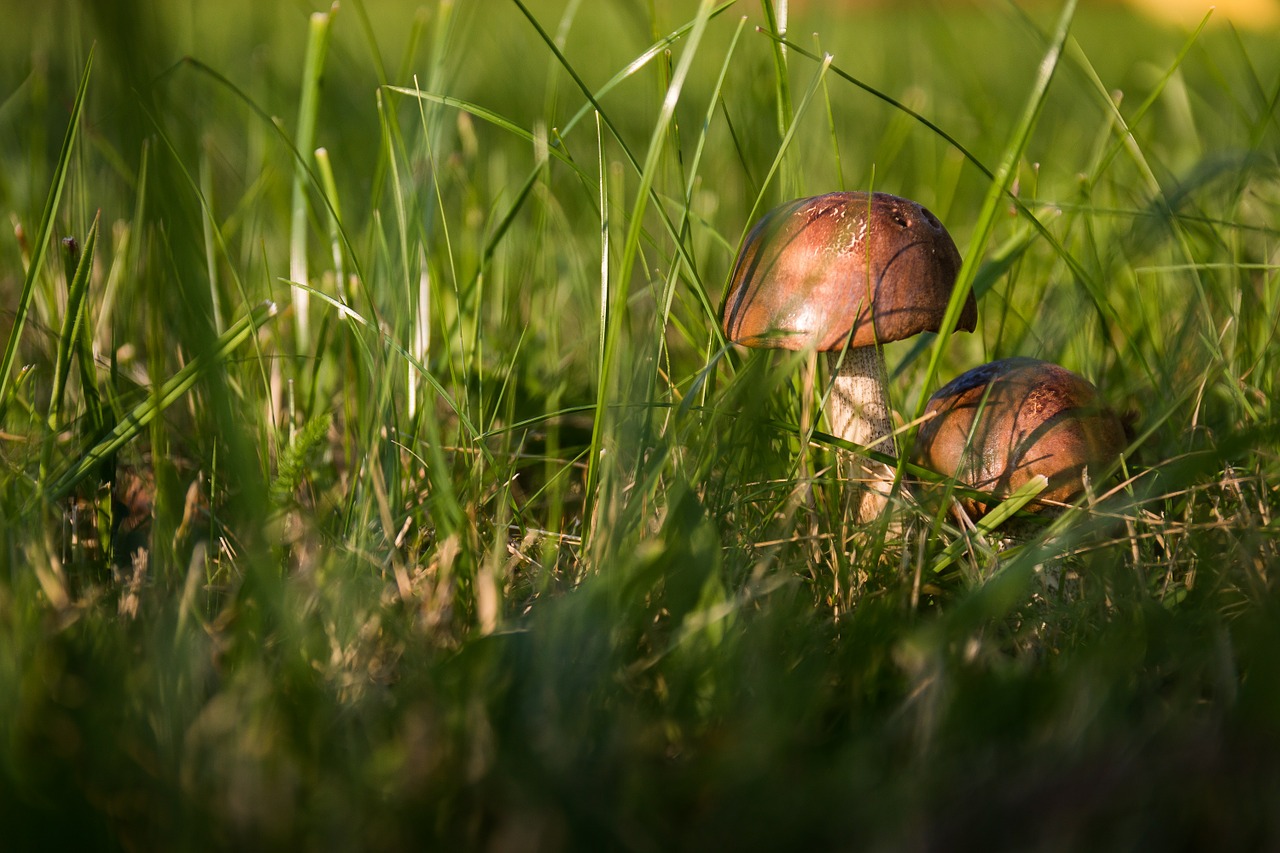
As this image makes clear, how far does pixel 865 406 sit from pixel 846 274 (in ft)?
1.10

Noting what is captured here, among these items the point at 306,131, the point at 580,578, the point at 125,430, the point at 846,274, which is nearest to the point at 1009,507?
the point at 846,274

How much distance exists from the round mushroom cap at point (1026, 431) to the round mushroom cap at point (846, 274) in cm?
17

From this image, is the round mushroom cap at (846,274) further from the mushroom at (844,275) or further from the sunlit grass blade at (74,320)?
the sunlit grass blade at (74,320)

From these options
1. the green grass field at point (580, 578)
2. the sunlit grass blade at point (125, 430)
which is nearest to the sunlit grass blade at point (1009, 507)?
the green grass field at point (580, 578)

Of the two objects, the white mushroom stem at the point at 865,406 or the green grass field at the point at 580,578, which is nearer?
the green grass field at the point at 580,578

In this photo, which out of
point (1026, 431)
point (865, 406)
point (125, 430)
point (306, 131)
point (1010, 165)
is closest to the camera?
point (1010, 165)

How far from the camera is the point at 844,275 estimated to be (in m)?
1.56

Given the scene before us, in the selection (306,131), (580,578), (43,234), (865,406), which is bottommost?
(580,578)

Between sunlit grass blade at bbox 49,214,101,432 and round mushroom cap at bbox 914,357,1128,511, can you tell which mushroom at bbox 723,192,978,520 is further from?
sunlit grass blade at bbox 49,214,101,432

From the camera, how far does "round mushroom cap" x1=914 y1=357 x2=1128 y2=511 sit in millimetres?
1641

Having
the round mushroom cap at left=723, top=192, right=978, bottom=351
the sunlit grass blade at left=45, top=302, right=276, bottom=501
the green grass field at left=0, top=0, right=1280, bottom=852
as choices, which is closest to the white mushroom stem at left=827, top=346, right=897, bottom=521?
the green grass field at left=0, top=0, right=1280, bottom=852

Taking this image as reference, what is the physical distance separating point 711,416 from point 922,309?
39 centimetres

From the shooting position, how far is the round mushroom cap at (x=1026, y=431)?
164 cm

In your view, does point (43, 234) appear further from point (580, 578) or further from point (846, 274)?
point (846, 274)
